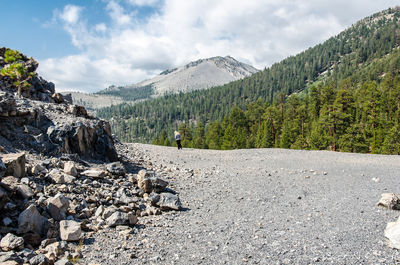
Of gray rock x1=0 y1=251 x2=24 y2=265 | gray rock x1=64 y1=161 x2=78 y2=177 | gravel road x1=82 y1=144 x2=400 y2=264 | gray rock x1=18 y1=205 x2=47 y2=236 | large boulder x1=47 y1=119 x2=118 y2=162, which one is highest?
large boulder x1=47 y1=119 x2=118 y2=162

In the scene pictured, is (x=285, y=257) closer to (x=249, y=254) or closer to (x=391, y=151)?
(x=249, y=254)

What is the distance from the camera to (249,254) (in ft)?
18.2

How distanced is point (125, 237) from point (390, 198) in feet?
29.6

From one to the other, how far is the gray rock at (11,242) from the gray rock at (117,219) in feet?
7.09

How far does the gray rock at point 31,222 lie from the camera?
5332 mm

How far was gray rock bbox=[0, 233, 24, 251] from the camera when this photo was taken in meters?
4.70

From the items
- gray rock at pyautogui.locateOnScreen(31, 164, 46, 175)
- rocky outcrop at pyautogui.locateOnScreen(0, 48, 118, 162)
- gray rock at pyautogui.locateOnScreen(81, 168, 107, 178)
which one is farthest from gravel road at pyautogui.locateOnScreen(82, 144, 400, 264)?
rocky outcrop at pyautogui.locateOnScreen(0, 48, 118, 162)

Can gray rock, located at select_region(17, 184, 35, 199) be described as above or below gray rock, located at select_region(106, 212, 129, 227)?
above

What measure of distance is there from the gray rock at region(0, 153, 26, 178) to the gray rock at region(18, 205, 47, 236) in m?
2.05

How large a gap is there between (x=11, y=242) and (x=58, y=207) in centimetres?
162

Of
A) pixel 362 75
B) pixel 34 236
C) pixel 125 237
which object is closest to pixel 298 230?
pixel 125 237

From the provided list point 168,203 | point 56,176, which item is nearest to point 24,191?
point 56,176

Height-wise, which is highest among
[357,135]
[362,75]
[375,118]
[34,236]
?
[362,75]

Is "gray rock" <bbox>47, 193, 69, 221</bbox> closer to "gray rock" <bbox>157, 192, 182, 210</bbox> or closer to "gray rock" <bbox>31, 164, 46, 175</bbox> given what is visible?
"gray rock" <bbox>31, 164, 46, 175</bbox>
